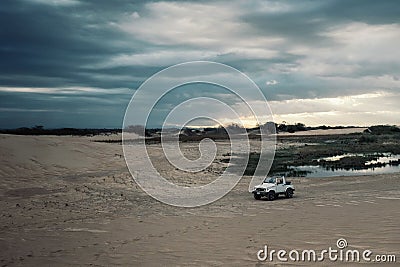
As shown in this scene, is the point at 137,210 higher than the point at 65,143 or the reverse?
the reverse

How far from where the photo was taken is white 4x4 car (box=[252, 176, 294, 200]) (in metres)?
26.2

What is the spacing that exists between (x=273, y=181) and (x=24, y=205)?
14.7 meters

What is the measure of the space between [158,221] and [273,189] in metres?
9.71

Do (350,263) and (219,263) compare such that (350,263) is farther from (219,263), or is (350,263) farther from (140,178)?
(140,178)

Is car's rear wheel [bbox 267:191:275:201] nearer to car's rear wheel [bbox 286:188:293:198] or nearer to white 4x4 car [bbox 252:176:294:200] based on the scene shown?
white 4x4 car [bbox 252:176:294:200]

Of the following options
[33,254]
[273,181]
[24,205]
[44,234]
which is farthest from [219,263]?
[273,181]

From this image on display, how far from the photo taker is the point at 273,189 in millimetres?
26391

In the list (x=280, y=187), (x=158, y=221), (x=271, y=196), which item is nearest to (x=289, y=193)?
(x=280, y=187)

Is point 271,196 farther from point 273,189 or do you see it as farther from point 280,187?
point 280,187

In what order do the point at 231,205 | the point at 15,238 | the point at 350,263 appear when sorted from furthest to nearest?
the point at 231,205
the point at 15,238
the point at 350,263

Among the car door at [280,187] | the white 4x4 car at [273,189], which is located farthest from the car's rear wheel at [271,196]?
the car door at [280,187]

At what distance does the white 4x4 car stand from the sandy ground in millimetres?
529

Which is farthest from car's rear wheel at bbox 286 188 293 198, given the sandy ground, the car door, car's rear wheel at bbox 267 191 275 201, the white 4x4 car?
car's rear wheel at bbox 267 191 275 201

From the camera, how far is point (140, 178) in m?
34.9
